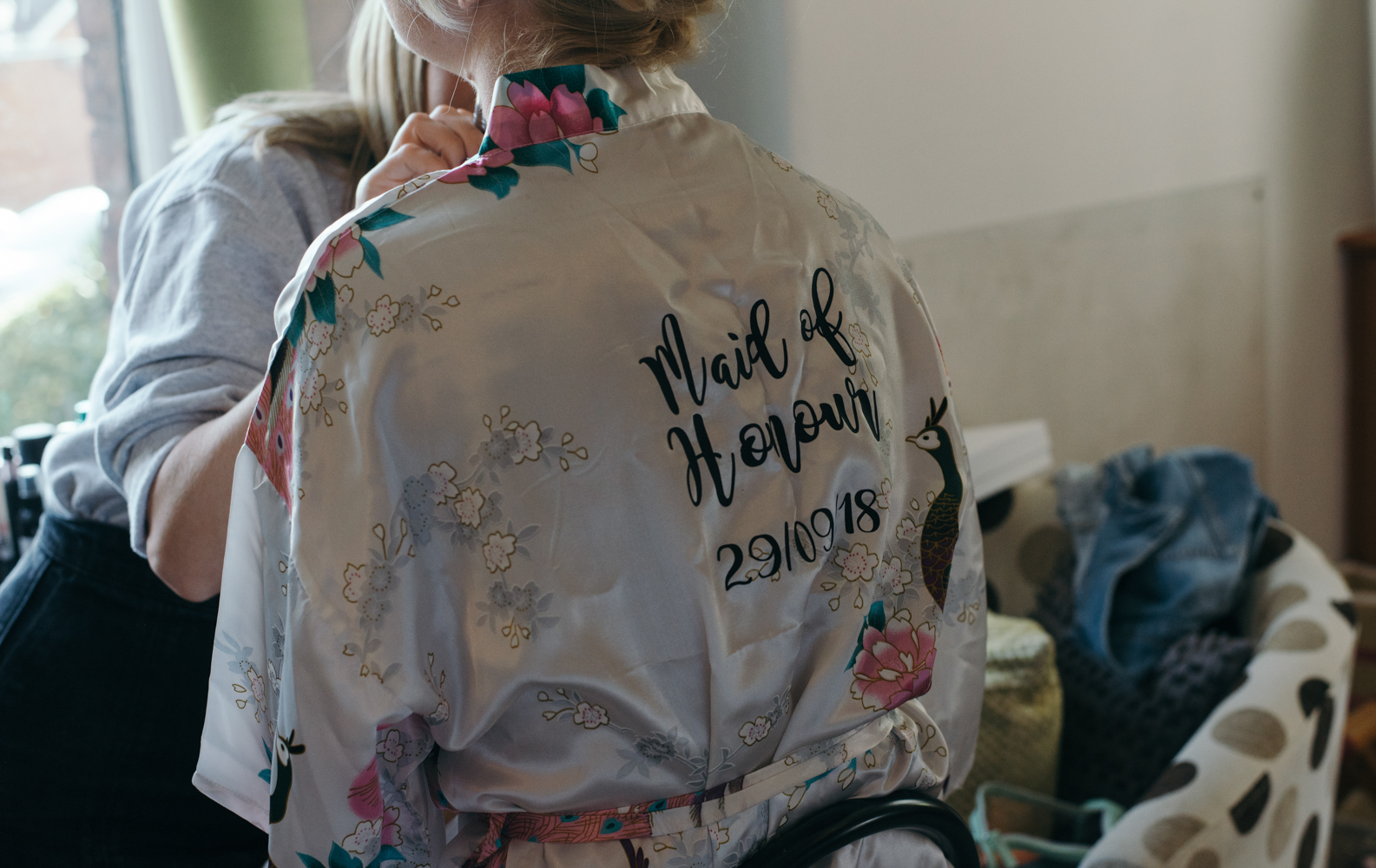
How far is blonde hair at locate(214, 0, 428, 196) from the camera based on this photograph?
2.88 feet

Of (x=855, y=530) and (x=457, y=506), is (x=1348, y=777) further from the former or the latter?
(x=457, y=506)

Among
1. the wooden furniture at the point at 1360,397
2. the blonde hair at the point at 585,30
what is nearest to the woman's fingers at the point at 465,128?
the blonde hair at the point at 585,30

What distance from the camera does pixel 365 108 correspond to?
91 centimetres

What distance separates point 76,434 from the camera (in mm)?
848

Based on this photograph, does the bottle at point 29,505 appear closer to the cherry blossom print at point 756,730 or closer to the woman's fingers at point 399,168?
the woman's fingers at point 399,168

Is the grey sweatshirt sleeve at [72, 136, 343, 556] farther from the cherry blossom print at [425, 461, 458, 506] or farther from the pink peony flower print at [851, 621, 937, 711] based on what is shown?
the pink peony flower print at [851, 621, 937, 711]

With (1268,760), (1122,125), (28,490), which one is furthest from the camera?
(1122,125)

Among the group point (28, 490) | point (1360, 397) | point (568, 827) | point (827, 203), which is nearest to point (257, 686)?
point (568, 827)

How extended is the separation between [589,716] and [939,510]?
0.26 meters

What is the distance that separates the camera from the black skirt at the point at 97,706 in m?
0.82

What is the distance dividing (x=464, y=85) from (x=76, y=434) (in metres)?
0.44

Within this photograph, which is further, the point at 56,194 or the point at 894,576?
the point at 56,194

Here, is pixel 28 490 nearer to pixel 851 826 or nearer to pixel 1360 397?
pixel 851 826

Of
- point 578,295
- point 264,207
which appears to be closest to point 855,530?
point 578,295
